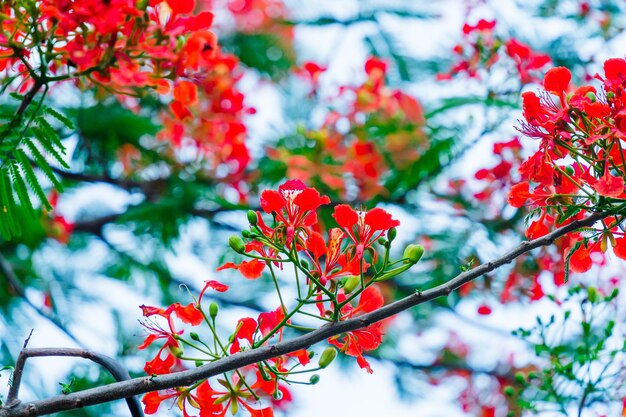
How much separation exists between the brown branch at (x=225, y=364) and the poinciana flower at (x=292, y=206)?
19cm

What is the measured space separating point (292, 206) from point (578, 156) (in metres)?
0.42

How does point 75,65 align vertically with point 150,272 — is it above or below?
below

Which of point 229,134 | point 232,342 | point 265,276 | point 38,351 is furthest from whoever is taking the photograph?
point 229,134

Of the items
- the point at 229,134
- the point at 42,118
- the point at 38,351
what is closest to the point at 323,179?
the point at 229,134

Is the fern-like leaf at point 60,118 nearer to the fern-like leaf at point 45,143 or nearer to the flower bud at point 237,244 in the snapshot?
the fern-like leaf at point 45,143

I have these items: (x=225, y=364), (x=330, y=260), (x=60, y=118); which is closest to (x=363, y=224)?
(x=330, y=260)

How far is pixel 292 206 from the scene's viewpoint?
1305 mm

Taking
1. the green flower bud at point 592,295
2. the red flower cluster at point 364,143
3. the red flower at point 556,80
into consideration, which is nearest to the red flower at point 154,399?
the red flower at point 556,80

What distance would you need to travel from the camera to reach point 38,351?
1.16 m

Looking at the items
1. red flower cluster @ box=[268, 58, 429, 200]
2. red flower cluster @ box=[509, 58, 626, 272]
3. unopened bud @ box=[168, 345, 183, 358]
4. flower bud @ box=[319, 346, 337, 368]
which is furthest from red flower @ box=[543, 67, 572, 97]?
red flower cluster @ box=[268, 58, 429, 200]

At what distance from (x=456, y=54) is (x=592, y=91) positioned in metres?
2.05

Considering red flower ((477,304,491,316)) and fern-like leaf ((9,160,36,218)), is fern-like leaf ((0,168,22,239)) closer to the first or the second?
fern-like leaf ((9,160,36,218))

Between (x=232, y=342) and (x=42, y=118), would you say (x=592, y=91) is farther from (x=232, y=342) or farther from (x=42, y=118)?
(x=42, y=118)

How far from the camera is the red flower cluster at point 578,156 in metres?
1.23
